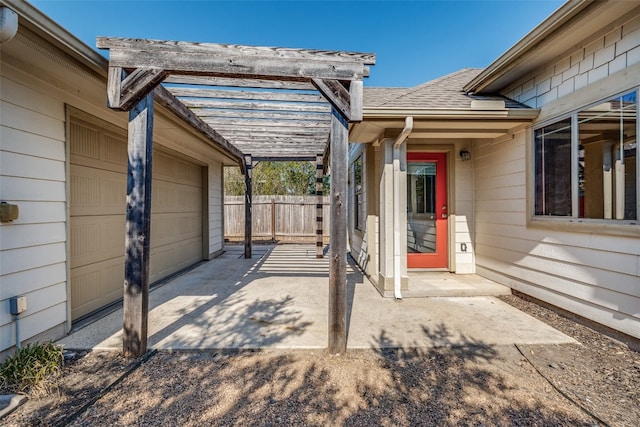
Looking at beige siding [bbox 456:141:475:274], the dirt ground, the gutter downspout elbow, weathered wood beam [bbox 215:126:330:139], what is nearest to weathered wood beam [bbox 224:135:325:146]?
weathered wood beam [bbox 215:126:330:139]

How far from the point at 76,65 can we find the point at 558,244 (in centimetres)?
503

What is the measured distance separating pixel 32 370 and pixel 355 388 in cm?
225

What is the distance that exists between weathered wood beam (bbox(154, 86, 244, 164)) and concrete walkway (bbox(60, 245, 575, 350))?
7.89 ft

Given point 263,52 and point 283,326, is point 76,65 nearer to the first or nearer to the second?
point 263,52

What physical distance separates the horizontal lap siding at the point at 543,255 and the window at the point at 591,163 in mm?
241

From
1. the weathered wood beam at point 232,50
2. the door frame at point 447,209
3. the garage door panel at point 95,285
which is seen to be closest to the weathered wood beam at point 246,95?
the weathered wood beam at point 232,50

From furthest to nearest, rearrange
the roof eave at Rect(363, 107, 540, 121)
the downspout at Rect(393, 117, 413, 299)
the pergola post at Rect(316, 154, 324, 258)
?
the pergola post at Rect(316, 154, 324, 258) → the downspout at Rect(393, 117, 413, 299) → the roof eave at Rect(363, 107, 540, 121)

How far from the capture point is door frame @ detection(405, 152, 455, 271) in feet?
15.6

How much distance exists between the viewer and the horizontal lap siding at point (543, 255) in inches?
100

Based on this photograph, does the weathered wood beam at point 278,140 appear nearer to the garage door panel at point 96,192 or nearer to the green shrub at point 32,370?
the garage door panel at point 96,192

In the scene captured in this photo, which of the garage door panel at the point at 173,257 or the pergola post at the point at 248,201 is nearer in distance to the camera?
the garage door panel at the point at 173,257

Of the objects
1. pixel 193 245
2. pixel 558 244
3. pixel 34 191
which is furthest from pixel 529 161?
pixel 193 245

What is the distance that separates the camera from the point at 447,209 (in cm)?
479

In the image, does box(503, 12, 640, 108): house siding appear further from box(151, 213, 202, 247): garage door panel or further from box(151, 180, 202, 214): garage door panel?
box(151, 213, 202, 247): garage door panel
